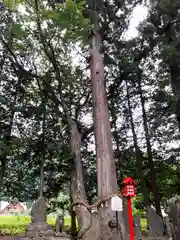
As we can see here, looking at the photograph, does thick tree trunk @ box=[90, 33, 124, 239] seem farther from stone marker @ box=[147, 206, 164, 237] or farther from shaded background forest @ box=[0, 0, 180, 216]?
stone marker @ box=[147, 206, 164, 237]

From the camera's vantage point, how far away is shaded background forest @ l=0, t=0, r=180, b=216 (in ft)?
27.4

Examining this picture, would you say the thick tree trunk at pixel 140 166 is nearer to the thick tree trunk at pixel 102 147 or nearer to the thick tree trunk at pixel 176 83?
the thick tree trunk at pixel 176 83

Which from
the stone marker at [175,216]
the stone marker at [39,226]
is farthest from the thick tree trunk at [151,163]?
the stone marker at [175,216]

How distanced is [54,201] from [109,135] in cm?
746

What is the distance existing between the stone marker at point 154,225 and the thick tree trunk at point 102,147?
2288 millimetres

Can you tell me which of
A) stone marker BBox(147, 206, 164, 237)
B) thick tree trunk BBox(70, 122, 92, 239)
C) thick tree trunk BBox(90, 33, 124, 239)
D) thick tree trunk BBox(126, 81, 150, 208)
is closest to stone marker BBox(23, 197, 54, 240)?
thick tree trunk BBox(70, 122, 92, 239)

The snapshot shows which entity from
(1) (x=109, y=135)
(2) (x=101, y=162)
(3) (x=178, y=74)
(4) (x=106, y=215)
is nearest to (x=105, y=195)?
(4) (x=106, y=215)

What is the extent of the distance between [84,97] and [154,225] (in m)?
6.00

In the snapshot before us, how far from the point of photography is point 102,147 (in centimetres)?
655

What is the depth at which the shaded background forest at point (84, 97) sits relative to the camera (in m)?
8.36

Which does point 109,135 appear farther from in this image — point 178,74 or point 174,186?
point 174,186

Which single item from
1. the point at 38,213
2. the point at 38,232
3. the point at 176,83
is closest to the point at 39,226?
the point at 38,232

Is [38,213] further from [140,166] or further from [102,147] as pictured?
[140,166]

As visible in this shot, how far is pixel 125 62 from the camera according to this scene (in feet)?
30.2
